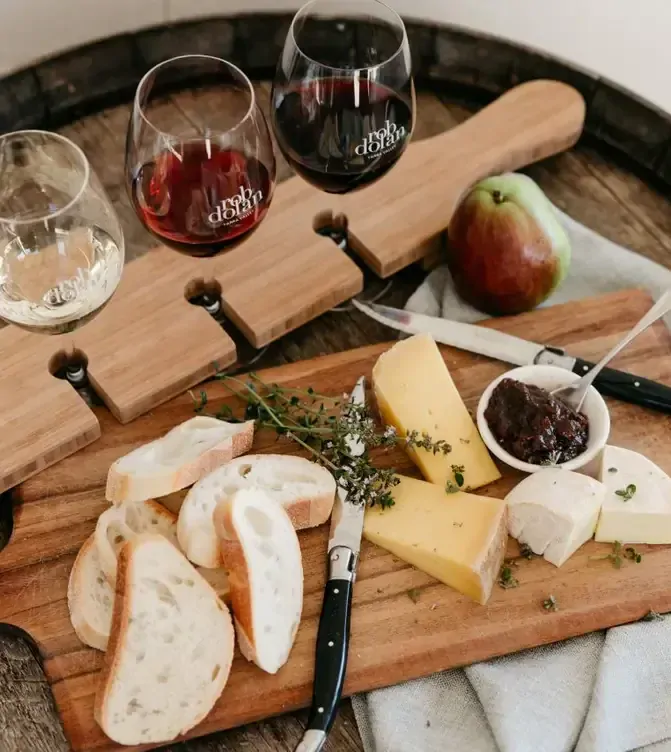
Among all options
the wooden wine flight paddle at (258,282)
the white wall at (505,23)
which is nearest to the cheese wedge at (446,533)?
the wooden wine flight paddle at (258,282)

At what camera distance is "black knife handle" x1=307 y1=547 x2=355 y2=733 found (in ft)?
3.51

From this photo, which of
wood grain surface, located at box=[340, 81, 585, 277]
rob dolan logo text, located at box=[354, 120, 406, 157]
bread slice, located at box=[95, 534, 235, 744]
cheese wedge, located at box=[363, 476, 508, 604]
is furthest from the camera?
wood grain surface, located at box=[340, 81, 585, 277]

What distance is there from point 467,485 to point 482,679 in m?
0.24

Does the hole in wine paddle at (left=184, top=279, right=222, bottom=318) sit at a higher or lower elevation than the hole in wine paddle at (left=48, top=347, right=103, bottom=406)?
higher

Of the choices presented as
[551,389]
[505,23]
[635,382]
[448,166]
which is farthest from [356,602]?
[505,23]

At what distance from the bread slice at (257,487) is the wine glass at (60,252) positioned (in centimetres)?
26

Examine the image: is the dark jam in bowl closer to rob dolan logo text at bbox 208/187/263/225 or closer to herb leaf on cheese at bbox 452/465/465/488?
herb leaf on cheese at bbox 452/465/465/488

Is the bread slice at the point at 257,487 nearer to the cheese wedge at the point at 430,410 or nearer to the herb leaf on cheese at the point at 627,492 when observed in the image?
the cheese wedge at the point at 430,410

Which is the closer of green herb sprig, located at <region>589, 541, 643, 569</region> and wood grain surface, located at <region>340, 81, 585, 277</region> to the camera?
green herb sprig, located at <region>589, 541, 643, 569</region>

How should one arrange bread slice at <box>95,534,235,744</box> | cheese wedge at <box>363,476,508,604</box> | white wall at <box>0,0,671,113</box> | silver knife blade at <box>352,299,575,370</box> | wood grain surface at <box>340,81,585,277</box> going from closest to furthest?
1. bread slice at <box>95,534,235,744</box>
2. cheese wedge at <box>363,476,508,604</box>
3. silver knife blade at <box>352,299,575,370</box>
4. wood grain surface at <box>340,81,585,277</box>
5. white wall at <box>0,0,671,113</box>

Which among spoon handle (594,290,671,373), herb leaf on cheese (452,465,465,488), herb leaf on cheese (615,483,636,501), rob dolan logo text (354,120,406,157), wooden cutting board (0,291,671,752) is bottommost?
wooden cutting board (0,291,671,752)

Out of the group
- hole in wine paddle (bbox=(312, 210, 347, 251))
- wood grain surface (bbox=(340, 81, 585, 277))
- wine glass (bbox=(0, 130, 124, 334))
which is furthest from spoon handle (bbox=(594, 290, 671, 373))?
wine glass (bbox=(0, 130, 124, 334))

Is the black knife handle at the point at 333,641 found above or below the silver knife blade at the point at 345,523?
below

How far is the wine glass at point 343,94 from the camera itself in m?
1.24
